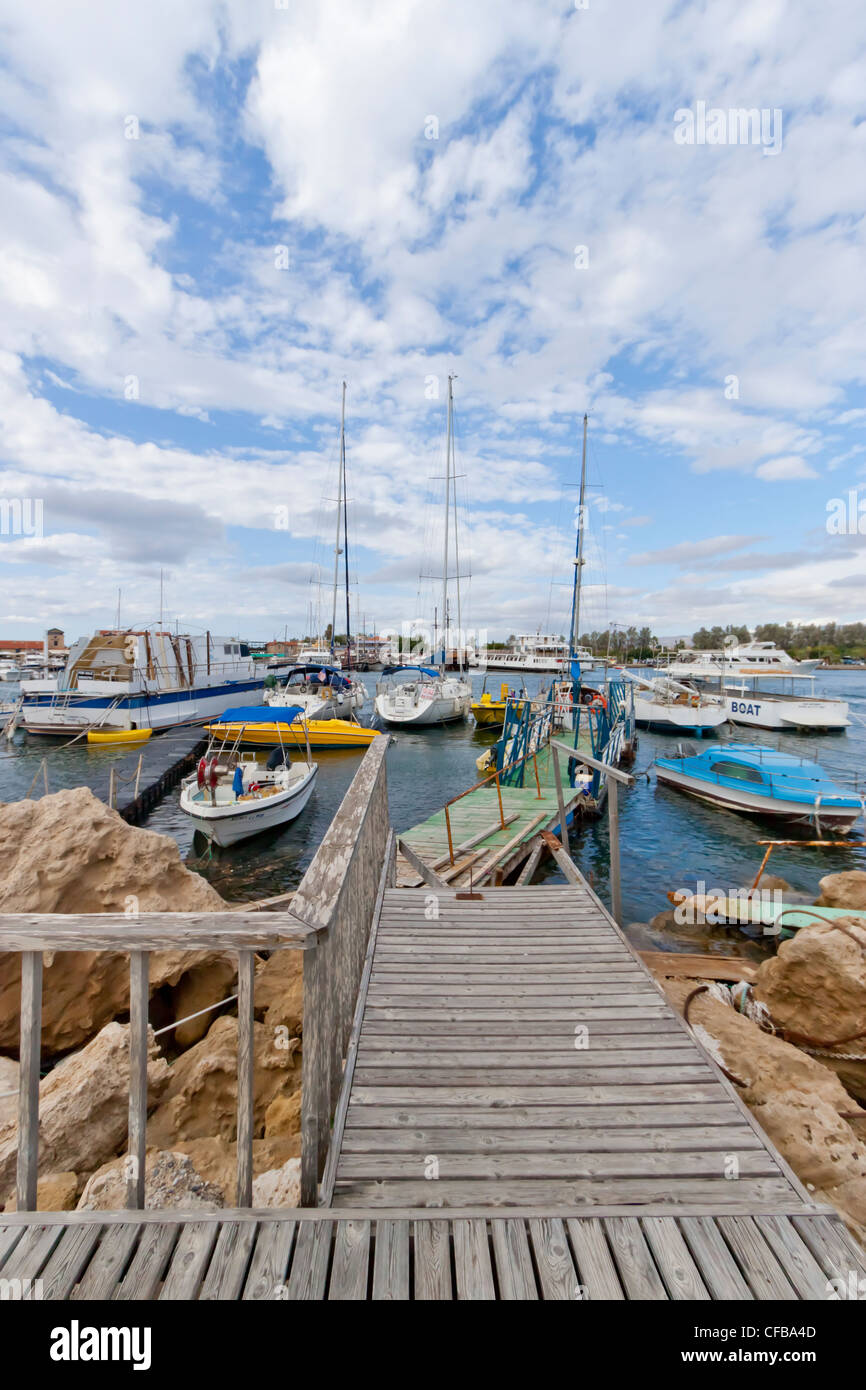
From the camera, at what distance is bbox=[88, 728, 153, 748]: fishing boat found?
89.7ft

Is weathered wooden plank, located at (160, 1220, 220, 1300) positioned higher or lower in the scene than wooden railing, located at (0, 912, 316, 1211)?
lower

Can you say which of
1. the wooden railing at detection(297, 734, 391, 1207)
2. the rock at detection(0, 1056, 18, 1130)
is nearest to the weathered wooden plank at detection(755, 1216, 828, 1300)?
the wooden railing at detection(297, 734, 391, 1207)

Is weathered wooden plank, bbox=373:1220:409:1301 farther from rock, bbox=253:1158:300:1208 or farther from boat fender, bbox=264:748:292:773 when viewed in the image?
boat fender, bbox=264:748:292:773

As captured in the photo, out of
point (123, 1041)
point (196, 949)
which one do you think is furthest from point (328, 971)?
point (123, 1041)

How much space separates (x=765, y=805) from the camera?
17547 millimetres

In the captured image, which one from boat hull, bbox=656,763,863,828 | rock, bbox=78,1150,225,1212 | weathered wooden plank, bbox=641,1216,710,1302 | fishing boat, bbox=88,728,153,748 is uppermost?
weathered wooden plank, bbox=641,1216,710,1302

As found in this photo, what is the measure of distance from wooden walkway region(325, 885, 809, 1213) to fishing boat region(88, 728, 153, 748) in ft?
88.2

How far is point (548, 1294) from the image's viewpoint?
6.70 feet

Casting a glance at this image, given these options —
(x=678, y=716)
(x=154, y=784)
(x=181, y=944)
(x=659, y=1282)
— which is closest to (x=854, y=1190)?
(x=659, y=1282)

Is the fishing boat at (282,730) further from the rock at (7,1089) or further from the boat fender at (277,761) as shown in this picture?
the rock at (7,1089)

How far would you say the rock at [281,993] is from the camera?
18.3 ft

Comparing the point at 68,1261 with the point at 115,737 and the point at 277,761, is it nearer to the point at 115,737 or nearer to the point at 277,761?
the point at 277,761

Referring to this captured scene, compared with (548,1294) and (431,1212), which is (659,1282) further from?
(431,1212)

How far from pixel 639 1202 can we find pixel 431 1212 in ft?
3.05
